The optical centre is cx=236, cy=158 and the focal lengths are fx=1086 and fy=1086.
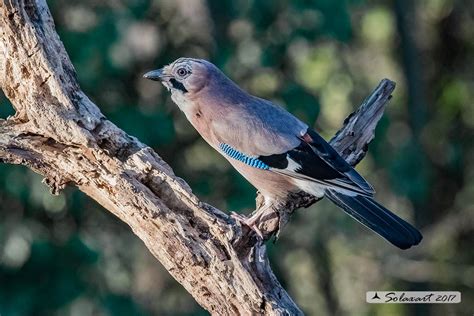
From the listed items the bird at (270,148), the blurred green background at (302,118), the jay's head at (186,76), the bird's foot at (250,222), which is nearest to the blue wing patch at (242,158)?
the bird at (270,148)

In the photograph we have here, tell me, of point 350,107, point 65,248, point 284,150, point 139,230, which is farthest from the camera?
point 350,107

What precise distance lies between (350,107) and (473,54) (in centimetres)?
215

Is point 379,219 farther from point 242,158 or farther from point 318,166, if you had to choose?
point 242,158

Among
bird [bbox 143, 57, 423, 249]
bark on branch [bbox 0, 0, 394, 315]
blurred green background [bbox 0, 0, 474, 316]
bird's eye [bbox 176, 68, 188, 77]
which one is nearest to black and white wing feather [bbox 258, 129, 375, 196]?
bird [bbox 143, 57, 423, 249]

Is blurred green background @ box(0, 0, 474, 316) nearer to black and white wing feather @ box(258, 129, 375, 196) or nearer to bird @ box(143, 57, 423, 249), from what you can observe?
bird @ box(143, 57, 423, 249)

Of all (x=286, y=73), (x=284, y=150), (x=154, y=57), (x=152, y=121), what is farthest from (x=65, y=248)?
(x=284, y=150)

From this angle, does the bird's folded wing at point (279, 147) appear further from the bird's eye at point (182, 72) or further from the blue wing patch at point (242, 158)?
the bird's eye at point (182, 72)

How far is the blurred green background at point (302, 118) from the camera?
8406 mm

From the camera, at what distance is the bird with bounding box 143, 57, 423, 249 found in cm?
564

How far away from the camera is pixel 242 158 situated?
5.91 m

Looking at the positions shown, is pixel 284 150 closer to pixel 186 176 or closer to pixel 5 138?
pixel 5 138

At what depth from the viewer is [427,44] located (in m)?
13.3

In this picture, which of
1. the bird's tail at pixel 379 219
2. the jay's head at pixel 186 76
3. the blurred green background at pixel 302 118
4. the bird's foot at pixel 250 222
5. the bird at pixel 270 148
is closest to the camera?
the bird's foot at pixel 250 222

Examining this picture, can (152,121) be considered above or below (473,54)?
below
